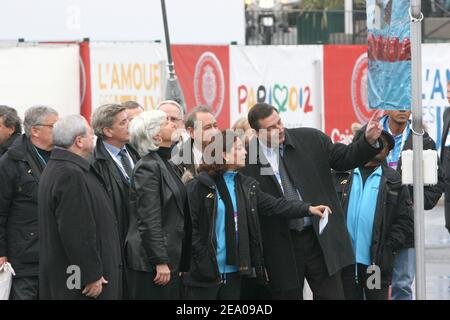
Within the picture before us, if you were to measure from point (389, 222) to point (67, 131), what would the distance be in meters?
2.59

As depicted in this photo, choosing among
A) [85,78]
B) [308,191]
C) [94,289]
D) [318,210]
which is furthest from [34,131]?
[85,78]

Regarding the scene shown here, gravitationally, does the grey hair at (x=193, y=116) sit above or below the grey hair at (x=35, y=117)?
below

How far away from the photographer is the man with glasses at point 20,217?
26.9 ft

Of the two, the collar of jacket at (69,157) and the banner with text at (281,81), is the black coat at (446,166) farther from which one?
the banner with text at (281,81)

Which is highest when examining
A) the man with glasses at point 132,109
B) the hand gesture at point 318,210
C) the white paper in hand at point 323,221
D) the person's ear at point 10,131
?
the man with glasses at point 132,109

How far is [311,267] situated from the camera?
845 centimetres

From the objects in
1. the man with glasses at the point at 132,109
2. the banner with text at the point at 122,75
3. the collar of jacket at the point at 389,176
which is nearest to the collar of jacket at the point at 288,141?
the collar of jacket at the point at 389,176

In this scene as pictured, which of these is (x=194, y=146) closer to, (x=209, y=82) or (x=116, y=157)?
(x=116, y=157)

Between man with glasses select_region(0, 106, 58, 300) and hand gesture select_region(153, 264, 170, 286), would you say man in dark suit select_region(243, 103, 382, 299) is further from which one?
man with glasses select_region(0, 106, 58, 300)

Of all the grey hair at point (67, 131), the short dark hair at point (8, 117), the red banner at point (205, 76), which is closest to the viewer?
the grey hair at point (67, 131)

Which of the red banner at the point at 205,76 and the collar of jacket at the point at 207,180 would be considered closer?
the collar of jacket at the point at 207,180

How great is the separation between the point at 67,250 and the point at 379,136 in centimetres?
228

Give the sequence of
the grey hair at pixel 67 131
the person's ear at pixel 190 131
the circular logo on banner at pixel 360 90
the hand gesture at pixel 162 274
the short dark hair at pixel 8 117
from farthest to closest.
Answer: the circular logo on banner at pixel 360 90
the person's ear at pixel 190 131
the short dark hair at pixel 8 117
the hand gesture at pixel 162 274
the grey hair at pixel 67 131

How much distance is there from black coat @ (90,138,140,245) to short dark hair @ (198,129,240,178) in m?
0.57
